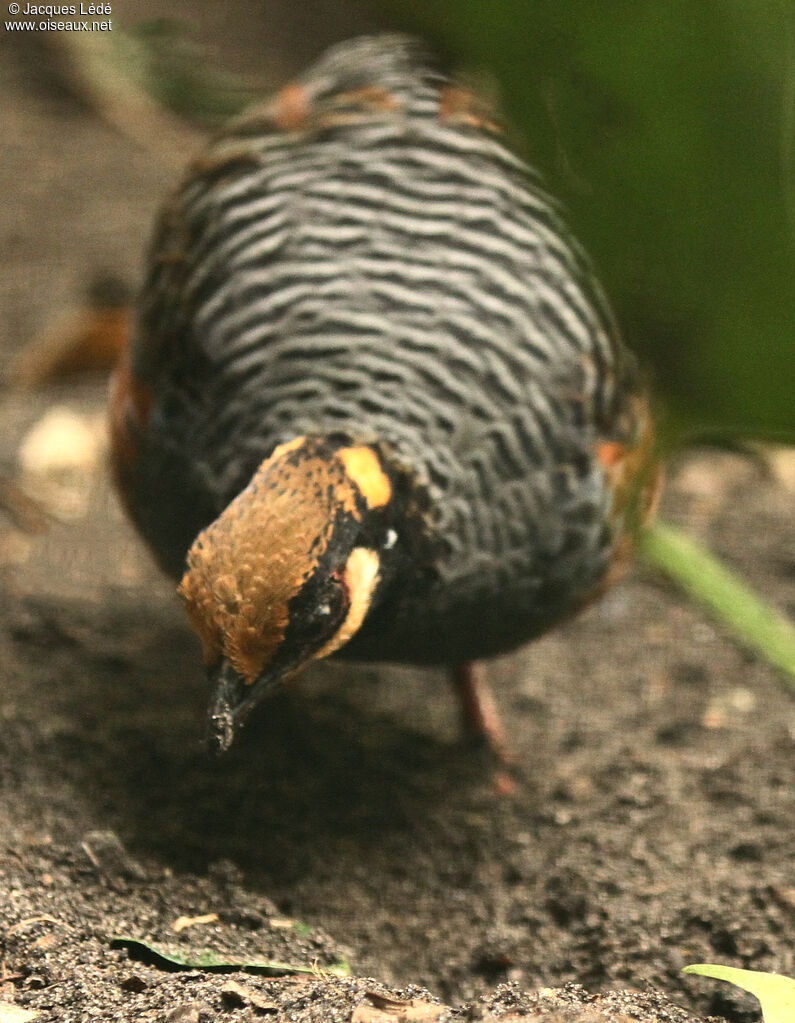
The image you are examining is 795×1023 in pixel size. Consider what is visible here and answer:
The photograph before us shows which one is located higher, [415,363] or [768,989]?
[415,363]

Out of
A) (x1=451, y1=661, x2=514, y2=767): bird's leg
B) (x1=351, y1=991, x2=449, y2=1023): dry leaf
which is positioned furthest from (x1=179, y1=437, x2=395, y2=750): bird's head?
(x1=451, y1=661, x2=514, y2=767): bird's leg

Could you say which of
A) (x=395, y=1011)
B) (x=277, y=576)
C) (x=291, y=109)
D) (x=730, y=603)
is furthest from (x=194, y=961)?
(x=291, y=109)

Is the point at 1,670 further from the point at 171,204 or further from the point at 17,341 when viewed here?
the point at 17,341

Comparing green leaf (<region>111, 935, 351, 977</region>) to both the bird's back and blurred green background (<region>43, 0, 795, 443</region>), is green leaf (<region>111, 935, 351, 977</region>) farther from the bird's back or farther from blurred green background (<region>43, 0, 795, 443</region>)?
blurred green background (<region>43, 0, 795, 443</region>)

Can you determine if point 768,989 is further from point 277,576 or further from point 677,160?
point 677,160

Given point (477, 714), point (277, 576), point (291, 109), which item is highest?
point (291, 109)

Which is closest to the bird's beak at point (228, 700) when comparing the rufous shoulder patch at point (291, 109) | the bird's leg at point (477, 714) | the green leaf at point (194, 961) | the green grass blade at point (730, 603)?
the green leaf at point (194, 961)
